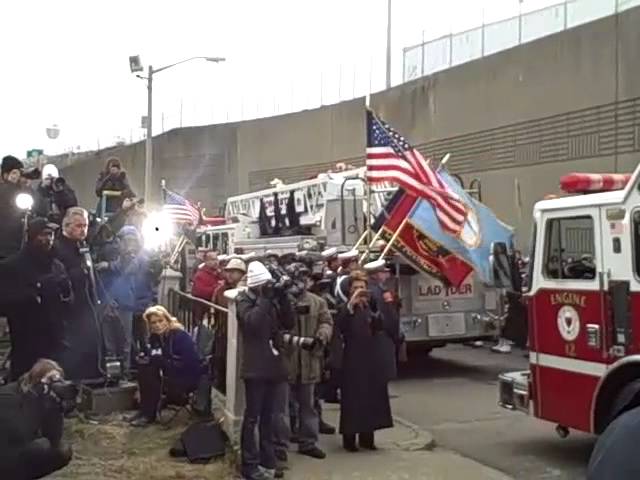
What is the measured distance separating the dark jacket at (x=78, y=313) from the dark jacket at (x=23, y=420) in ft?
11.7

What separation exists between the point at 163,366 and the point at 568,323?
153 inches

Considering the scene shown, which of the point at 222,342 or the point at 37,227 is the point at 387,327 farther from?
the point at 37,227

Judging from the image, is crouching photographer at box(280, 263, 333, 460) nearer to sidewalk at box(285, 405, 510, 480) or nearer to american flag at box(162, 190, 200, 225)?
sidewalk at box(285, 405, 510, 480)

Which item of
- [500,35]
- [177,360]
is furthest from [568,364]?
[500,35]

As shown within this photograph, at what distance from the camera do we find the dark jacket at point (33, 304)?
7570mm

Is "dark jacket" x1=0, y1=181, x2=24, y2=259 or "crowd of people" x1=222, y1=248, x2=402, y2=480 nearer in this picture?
"crowd of people" x1=222, y1=248, x2=402, y2=480

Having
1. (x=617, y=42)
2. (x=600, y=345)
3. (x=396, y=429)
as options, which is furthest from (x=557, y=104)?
(x=600, y=345)

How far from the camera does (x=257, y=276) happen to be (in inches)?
299

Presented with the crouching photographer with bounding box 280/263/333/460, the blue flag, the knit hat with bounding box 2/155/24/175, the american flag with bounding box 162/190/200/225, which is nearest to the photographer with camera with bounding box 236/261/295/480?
→ the crouching photographer with bounding box 280/263/333/460

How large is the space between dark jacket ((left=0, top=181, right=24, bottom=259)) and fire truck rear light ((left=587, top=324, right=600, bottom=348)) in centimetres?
486

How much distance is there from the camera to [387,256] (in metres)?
13.7

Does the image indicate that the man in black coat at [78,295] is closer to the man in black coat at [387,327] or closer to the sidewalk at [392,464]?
the sidewalk at [392,464]

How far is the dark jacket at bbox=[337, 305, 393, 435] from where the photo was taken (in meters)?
8.81

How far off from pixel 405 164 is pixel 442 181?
0.64 metres
